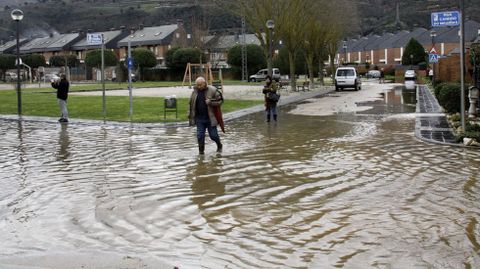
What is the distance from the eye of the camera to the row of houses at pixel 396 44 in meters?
94.9

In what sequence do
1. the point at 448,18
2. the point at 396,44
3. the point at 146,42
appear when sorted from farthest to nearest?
the point at 396,44 < the point at 146,42 < the point at 448,18

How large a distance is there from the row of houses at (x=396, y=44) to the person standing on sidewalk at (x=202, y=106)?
7998 cm

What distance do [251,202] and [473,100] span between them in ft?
37.8

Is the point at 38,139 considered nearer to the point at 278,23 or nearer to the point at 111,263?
the point at 111,263

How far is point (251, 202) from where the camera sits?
7285 mm

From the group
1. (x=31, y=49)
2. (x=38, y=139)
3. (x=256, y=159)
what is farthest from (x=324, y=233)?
(x=31, y=49)

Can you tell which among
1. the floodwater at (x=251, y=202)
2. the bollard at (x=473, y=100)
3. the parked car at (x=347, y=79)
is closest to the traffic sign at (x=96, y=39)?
the floodwater at (x=251, y=202)

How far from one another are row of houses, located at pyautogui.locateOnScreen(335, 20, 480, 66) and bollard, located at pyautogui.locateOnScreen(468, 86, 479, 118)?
73414mm

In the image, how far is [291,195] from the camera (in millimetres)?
7652

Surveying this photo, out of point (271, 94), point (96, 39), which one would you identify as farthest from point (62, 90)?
point (271, 94)

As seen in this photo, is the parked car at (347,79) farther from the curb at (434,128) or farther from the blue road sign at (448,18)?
the blue road sign at (448,18)

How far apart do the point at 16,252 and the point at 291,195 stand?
3.49m

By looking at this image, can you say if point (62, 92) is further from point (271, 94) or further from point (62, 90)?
point (271, 94)

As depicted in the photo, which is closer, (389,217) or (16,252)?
(16,252)
